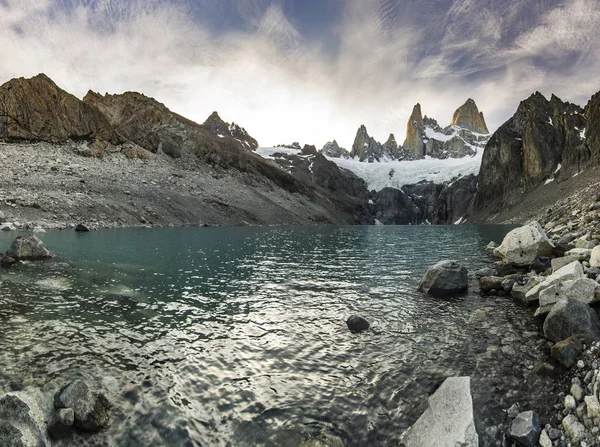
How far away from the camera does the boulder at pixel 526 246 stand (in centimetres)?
2288

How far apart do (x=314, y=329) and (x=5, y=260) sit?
931 inches

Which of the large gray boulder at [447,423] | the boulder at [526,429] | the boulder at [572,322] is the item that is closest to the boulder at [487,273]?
the boulder at [572,322]

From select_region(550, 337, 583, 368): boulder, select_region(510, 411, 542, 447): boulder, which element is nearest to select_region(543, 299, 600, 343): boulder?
select_region(550, 337, 583, 368): boulder

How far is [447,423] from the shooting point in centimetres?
781

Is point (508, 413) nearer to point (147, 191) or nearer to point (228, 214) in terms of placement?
point (147, 191)

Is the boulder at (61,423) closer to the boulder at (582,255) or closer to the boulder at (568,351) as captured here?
the boulder at (568,351)

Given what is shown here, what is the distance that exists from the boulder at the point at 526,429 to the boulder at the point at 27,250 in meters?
31.5

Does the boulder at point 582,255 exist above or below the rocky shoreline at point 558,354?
above

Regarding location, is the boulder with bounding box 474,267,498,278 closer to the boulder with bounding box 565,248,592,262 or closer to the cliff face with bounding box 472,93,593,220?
the boulder with bounding box 565,248,592,262

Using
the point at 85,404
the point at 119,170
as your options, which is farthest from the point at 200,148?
the point at 85,404

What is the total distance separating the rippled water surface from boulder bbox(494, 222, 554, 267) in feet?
25.6

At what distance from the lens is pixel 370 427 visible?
8242 millimetres

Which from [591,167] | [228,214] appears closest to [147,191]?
[228,214]

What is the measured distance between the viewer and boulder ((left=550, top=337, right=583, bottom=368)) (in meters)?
9.91
